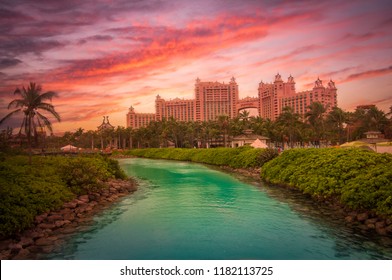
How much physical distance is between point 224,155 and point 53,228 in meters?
29.0

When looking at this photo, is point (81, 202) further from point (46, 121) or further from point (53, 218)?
point (46, 121)

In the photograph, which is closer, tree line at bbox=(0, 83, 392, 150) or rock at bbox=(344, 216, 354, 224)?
rock at bbox=(344, 216, 354, 224)

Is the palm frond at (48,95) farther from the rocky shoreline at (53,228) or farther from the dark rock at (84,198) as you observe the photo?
the dark rock at (84,198)

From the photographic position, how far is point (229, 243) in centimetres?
827

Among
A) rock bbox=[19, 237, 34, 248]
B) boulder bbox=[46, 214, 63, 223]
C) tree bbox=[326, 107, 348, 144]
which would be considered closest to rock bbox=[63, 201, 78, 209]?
boulder bbox=[46, 214, 63, 223]

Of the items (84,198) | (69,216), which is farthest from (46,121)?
(69,216)

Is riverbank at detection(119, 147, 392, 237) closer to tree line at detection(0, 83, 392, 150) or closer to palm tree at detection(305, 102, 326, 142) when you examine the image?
tree line at detection(0, 83, 392, 150)

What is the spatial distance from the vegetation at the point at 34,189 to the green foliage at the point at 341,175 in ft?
33.9

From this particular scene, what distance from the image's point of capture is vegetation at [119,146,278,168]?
28.0 m

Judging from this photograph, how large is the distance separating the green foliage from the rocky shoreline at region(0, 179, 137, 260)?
30.2ft

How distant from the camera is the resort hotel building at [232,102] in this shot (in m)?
30.1

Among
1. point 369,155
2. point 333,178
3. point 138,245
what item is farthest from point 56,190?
point 369,155
